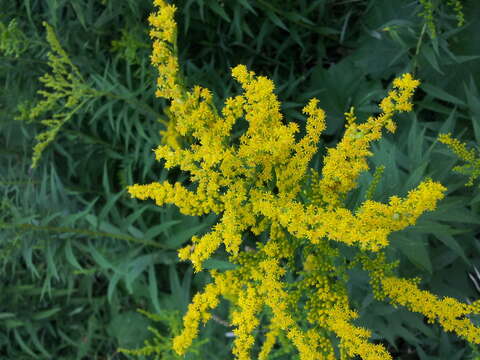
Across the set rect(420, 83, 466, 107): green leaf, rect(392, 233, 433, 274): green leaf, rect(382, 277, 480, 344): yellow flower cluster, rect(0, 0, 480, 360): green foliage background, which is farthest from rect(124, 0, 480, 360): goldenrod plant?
rect(420, 83, 466, 107): green leaf

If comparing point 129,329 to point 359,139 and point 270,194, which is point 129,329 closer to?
point 270,194

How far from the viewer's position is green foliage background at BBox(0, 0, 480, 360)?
248cm

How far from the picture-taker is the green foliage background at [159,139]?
2.48m

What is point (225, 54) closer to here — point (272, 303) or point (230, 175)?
point (230, 175)

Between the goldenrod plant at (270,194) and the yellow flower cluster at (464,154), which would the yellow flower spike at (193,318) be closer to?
the goldenrod plant at (270,194)

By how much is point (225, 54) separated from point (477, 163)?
2.05m

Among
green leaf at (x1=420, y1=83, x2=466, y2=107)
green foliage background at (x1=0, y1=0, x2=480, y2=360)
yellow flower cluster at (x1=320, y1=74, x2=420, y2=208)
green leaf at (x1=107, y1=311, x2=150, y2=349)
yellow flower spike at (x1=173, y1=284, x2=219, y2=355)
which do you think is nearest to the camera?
yellow flower cluster at (x1=320, y1=74, x2=420, y2=208)

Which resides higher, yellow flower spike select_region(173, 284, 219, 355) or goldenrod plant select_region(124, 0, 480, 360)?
goldenrod plant select_region(124, 0, 480, 360)

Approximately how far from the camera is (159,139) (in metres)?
3.00

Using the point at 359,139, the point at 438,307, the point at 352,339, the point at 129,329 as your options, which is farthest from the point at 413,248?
the point at 129,329

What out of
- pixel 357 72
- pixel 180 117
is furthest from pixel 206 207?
pixel 357 72

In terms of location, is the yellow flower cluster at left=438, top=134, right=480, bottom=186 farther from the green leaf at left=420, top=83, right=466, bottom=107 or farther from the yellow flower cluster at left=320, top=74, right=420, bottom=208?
the green leaf at left=420, top=83, right=466, bottom=107

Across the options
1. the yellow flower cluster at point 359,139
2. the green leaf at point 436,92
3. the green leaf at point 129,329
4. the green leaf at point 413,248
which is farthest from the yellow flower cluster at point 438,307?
the green leaf at point 129,329

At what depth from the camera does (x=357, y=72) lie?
318 cm
